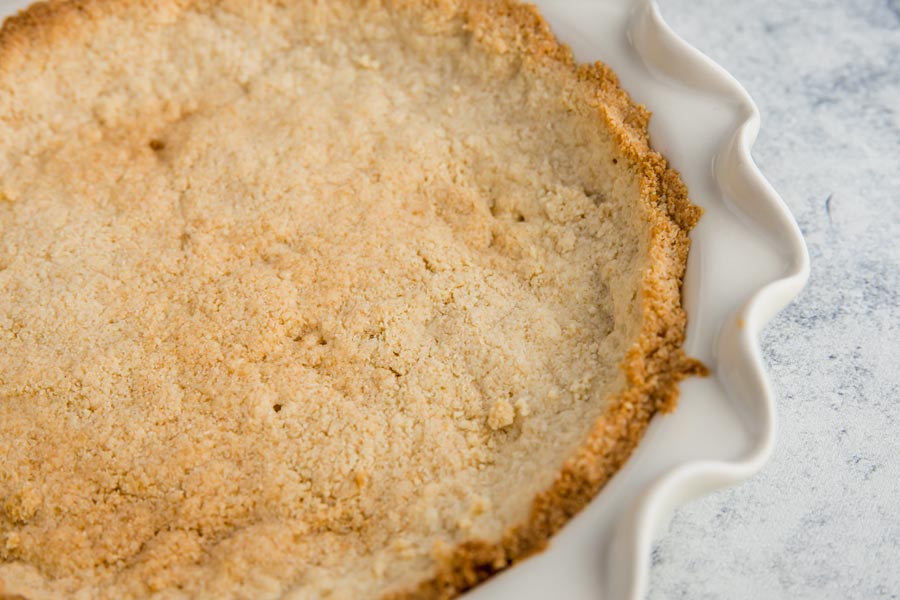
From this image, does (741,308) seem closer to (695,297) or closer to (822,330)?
(695,297)

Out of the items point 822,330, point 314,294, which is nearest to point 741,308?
point 822,330

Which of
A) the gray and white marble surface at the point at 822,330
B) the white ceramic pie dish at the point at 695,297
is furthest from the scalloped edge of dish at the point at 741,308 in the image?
the gray and white marble surface at the point at 822,330

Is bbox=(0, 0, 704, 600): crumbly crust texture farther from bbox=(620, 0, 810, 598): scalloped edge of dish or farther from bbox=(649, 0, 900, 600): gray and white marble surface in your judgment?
bbox=(649, 0, 900, 600): gray and white marble surface

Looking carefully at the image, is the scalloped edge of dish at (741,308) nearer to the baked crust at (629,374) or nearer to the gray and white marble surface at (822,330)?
the baked crust at (629,374)

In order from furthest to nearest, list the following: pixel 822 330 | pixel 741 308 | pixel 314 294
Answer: pixel 822 330 < pixel 314 294 < pixel 741 308

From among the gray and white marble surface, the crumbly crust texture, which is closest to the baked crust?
the crumbly crust texture
